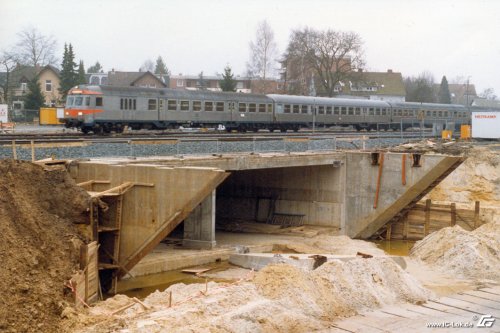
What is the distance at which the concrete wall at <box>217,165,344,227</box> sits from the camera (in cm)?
3494

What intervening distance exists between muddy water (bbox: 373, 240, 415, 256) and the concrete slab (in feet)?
27.1

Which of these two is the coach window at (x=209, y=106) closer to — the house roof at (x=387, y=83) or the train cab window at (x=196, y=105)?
the train cab window at (x=196, y=105)

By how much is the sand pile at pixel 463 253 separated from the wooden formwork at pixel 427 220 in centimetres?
639

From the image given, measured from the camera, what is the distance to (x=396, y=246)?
110ft

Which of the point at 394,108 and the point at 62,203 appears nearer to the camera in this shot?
the point at 62,203

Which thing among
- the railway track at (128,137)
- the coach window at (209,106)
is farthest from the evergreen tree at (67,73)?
the railway track at (128,137)

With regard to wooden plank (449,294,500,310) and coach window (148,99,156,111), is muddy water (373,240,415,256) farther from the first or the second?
coach window (148,99,156,111)

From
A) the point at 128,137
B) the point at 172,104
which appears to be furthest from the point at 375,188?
the point at 172,104

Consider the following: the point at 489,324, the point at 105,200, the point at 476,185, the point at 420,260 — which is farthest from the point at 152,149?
the point at 476,185

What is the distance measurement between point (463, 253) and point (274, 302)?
1120 centimetres

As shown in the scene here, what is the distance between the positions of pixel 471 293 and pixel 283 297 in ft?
22.7

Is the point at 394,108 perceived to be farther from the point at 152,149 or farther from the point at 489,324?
the point at 489,324

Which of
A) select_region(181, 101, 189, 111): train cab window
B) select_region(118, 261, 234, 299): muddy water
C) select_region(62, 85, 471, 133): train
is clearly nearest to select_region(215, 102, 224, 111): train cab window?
select_region(62, 85, 471, 133): train

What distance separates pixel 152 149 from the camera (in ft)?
82.8
